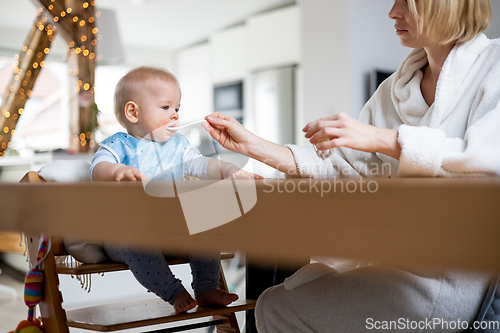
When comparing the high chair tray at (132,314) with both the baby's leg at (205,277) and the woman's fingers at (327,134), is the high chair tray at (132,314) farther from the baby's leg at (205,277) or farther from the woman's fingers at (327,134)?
the woman's fingers at (327,134)

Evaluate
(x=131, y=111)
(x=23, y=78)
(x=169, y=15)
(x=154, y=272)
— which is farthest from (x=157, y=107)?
(x=169, y=15)

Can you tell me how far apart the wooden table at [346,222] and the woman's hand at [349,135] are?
0.32 m

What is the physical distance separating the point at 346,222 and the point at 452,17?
0.77 m

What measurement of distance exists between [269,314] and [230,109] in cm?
530

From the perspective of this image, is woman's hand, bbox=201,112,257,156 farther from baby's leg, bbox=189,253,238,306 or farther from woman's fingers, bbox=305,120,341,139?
baby's leg, bbox=189,253,238,306

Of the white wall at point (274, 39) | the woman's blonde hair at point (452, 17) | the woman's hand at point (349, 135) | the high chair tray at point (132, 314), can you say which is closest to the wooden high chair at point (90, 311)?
the high chair tray at point (132, 314)

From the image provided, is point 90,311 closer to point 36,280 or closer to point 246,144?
point 36,280

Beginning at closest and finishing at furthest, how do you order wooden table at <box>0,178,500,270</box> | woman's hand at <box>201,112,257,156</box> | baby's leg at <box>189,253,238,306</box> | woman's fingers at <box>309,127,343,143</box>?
wooden table at <box>0,178,500,270</box> → woman's fingers at <box>309,127,343,143</box> → woman's hand at <box>201,112,257,156</box> → baby's leg at <box>189,253,238,306</box>

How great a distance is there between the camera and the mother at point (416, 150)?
625mm

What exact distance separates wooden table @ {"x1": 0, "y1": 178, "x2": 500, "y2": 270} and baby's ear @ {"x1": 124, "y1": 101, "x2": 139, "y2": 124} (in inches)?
26.1

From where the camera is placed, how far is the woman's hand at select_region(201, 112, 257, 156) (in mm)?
795

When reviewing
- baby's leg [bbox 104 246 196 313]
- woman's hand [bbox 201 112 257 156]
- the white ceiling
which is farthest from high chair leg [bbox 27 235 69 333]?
the white ceiling

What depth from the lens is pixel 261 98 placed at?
16.6 ft

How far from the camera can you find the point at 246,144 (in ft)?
2.83
